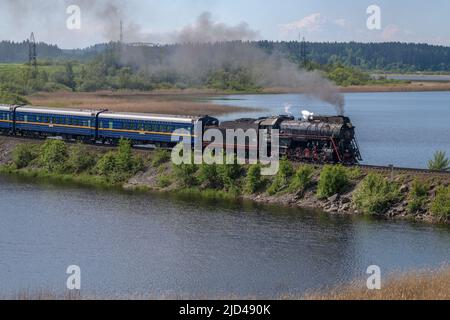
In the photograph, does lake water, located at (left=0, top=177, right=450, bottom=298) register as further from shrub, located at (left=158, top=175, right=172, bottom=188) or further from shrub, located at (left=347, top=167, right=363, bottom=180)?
shrub, located at (left=158, top=175, right=172, bottom=188)

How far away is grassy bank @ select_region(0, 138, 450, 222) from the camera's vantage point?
51812mm

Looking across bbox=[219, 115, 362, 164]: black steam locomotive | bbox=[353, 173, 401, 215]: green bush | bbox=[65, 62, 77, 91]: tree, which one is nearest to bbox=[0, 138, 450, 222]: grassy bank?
bbox=[353, 173, 401, 215]: green bush

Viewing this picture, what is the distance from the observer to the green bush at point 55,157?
71938 mm

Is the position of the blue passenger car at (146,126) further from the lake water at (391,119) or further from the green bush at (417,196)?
the green bush at (417,196)

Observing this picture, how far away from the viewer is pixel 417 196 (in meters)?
51.3

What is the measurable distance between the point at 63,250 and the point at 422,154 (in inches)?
1809

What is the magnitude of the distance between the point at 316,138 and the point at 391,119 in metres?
63.8

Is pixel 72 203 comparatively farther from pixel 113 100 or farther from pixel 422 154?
pixel 113 100

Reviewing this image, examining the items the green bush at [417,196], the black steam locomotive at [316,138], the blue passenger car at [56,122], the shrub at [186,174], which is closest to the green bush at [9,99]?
the blue passenger car at [56,122]

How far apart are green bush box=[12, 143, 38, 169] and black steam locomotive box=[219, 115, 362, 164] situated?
983 inches

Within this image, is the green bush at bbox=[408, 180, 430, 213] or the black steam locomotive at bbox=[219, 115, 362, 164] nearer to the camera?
the green bush at bbox=[408, 180, 430, 213]

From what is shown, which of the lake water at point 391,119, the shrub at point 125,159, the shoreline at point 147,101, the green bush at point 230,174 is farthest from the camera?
the shoreline at point 147,101

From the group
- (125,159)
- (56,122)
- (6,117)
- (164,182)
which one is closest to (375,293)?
(164,182)

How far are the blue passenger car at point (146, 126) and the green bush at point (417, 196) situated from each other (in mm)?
20946
